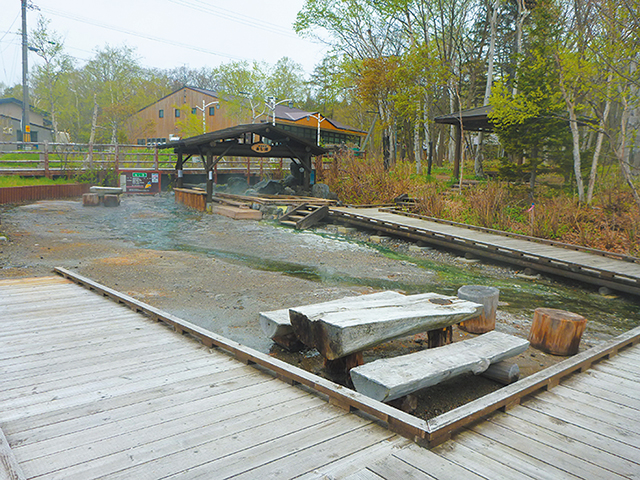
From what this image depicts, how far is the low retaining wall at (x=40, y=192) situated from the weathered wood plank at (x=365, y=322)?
1793 cm

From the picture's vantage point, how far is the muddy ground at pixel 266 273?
20.6 ft

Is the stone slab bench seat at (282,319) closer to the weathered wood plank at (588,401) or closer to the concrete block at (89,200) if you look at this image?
the weathered wood plank at (588,401)

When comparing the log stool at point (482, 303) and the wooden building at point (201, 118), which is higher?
the wooden building at point (201, 118)

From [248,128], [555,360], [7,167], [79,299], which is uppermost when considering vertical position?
[248,128]

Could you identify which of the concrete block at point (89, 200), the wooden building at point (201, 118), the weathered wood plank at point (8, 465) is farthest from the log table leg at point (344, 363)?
the wooden building at point (201, 118)

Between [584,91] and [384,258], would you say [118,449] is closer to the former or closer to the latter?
[384,258]

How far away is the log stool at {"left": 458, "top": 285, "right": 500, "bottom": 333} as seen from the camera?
6.05m

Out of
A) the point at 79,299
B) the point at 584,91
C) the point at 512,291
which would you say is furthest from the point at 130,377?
the point at 584,91

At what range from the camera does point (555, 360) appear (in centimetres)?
550

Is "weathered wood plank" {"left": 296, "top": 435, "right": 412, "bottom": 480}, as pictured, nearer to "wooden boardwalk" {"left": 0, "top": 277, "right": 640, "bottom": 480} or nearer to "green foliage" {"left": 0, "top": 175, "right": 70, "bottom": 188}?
"wooden boardwalk" {"left": 0, "top": 277, "right": 640, "bottom": 480}

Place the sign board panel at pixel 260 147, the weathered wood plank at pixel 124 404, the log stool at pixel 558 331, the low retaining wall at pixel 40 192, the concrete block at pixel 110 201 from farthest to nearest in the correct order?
the concrete block at pixel 110 201 → the sign board panel at pixel 260 147 → the low retaining wall at pixel 40 192 → the log stool at pixel 558 331 → the weathered wood plank at pixel 124 404

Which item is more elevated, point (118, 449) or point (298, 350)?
point (118, 449)

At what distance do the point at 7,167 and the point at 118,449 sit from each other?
23914 millimetres

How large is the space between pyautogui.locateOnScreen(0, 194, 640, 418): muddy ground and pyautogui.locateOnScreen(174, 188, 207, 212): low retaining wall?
13.6ft
